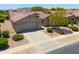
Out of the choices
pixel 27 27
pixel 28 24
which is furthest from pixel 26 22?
pixel 27 27

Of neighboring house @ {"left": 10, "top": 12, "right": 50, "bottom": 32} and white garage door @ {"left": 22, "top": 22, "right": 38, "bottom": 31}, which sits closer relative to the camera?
neighboring house @ {"left": 10, "top": 12, "right": 50, "bottom": 32}

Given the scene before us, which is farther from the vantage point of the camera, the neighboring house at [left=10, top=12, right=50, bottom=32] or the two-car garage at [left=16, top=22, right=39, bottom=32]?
the two-car garage at [left=16, top=22, right=39, bottom=32]

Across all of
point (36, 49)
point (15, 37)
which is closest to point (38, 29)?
point (15, 37)

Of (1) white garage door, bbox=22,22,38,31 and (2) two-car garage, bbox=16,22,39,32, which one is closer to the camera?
(2) two-car garage, bbox=16,22,39,32

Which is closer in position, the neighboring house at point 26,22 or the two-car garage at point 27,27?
the neighboring house at point 26,22

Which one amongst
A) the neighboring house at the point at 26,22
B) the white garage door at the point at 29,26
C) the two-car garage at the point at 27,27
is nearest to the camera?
the neighboring house at the point at 26,22

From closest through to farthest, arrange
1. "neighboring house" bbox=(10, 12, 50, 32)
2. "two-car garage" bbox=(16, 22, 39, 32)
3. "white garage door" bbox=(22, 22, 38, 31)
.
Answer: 1. "neighboring house" bbox=(10, 12, 50, 32)
2. "two-car garage" bbox=(16, 22, 39, 32)
3. "white garage door" bbox=(22, 22, 38, 31)

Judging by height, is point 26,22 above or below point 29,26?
above

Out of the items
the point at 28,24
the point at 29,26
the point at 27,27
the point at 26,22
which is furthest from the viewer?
the point at 29,26

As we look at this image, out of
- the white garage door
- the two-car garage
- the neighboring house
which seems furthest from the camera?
the white garage door

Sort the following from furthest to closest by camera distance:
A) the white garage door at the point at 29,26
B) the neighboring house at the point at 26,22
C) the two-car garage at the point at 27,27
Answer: the white garage door at the point at 29,26
the two-car garage at the point at 27,27
the neighboring house at the point at 26,22

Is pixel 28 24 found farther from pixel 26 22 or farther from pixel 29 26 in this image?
pixel 26 22

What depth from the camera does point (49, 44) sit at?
68.5 ft
